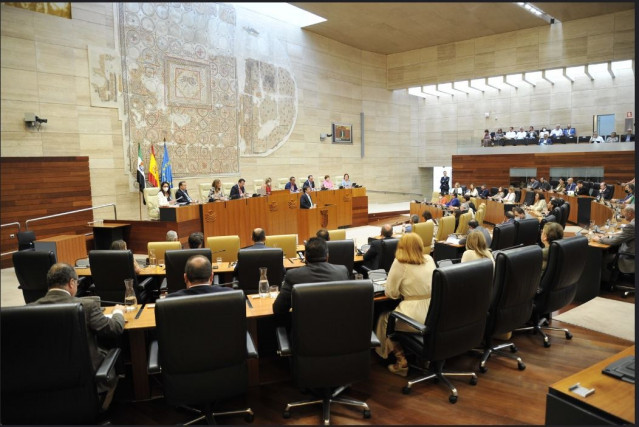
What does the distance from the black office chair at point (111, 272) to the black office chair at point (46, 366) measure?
209cm

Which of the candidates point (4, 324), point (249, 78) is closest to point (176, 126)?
point (249, 78)

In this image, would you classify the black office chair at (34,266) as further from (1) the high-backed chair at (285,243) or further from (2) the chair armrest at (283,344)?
(2) the chair armrest at (283,344)

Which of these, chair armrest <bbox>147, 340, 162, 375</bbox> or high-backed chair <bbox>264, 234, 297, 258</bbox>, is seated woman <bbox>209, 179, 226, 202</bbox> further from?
chair armrest <bbox>147, 340, 162, 375</bbox>

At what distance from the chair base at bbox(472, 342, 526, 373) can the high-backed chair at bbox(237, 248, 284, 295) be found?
2026mm

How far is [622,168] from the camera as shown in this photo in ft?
45.1

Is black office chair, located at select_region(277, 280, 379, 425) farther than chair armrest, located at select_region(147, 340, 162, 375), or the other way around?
black office chair, located at select_region(277, 280, 379, 425)

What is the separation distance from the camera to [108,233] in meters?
8.05

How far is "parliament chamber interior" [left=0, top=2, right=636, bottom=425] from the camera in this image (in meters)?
2.47

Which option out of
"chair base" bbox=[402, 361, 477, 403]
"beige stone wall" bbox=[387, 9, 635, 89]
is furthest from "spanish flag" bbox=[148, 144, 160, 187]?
"beige stone wall" bbox=[387, 9, 635, 89]

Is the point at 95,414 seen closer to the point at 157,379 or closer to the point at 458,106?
the point at 157,379

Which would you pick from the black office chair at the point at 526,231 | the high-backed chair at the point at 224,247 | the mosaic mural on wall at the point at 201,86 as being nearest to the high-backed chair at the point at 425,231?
the black office chair at the point at 526,231

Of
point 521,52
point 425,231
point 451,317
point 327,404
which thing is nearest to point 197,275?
point 327,404

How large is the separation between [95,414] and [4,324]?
69 cm

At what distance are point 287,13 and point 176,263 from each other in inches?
484
